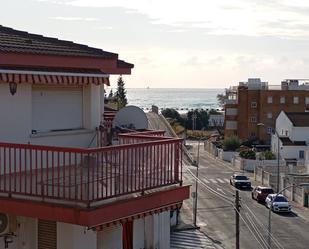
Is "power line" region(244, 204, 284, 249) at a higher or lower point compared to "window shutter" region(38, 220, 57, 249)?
lower

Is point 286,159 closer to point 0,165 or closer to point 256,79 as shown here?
point 256,79

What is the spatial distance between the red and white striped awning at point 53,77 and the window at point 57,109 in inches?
25.6

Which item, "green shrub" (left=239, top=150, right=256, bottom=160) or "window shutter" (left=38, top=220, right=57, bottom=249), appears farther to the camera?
"green shrub" (left=239, top=150, right=256, bottom=160)

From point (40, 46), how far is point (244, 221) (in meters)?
35.1

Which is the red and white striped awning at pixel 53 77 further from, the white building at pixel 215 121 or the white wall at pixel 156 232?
the white building at pixel 215 121

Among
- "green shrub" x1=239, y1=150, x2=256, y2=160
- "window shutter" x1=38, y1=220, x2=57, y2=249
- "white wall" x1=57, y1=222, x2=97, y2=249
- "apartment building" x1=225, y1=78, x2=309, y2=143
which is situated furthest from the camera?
"apartment building" x1=225, y1=78, x2=309, y2=143

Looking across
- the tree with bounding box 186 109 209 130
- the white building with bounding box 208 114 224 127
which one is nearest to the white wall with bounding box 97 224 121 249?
the tree with bounding box 186 109 209 130

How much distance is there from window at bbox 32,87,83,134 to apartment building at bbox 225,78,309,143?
82.4 meters

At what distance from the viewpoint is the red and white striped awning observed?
1276 cm

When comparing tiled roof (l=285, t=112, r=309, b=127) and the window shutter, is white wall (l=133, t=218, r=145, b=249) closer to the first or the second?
the window shutter

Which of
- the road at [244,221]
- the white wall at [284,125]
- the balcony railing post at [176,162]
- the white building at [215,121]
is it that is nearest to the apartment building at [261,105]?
the white wall at [284,125]

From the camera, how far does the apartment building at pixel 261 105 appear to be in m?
96.8

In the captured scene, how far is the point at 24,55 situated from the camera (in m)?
13.0

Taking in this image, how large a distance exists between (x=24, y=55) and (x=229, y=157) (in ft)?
247
